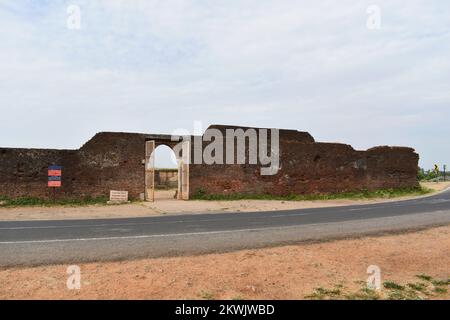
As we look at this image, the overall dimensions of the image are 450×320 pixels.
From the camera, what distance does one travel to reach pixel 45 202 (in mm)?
17328

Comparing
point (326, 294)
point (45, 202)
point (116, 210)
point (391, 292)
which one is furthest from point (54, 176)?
point (391, 292)

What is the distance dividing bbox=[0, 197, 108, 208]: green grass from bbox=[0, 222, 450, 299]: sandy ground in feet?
40.5

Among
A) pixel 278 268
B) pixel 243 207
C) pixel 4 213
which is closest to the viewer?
pixel 278 268

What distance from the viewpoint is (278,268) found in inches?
237

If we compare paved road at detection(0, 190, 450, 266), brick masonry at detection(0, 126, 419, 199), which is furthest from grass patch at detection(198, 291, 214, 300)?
brick masonry at detection(0, 126, 419, 199)

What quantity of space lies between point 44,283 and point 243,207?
1257 cm

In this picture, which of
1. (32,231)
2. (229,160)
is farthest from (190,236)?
(229,160)

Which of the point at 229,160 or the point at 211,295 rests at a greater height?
the point at 229,160

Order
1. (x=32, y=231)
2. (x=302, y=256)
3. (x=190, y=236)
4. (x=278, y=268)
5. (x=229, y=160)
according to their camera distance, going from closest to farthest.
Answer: (x=278, y=268), (x=302, y=256), (x=190, y=236), (x=32, y=231), (x=229, y=160)

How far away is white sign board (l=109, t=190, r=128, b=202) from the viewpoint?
18531mm

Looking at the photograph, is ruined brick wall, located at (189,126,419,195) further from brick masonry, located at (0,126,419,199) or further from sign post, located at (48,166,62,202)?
sign post, located at (48,166,62,202)

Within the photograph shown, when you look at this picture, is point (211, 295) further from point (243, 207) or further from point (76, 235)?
point (243, 207)

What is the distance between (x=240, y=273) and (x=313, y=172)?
18242 millimetres

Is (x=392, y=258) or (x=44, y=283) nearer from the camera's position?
(x=44, y=283)
